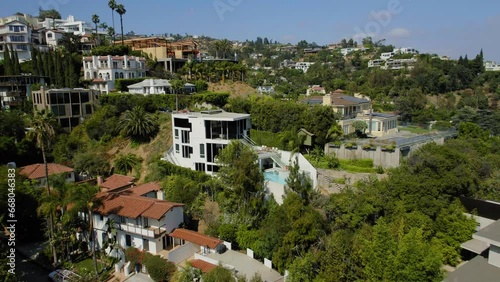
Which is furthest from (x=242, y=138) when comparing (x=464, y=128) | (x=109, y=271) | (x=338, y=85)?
(x=338, y=85)

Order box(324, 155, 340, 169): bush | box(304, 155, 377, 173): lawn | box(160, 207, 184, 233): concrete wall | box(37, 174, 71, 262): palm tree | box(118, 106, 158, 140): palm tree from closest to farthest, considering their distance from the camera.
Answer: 1. box(37, 174, 71, 262): palm tree
2. box(160, 207, 184, 233): concrete wall
3. box(304, 155, 377, 173): lawn
4. box(324, 155, 340, 169): bush
5. box(118, 106, 158, 140): palm tree

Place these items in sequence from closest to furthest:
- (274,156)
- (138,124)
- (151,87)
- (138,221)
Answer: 1. (138,221)
2. (274,156)
3. (138,124)
4. (151,87)

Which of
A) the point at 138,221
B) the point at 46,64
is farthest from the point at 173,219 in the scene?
the point at 46,64

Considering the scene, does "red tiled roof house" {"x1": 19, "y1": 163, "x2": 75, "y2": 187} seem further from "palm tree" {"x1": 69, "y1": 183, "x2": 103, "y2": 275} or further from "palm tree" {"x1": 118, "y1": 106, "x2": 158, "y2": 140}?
"palm tree" {"x1": 69, "y1": 183, "x2": 103, "y2": 275}

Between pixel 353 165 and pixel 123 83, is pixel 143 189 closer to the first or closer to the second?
pixel 353 165

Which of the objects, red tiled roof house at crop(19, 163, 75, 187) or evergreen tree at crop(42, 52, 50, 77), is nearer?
red tiled roof house at crop(19, 163, 75, 187)

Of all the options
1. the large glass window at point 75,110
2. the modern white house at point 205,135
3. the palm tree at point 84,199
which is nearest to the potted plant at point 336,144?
the modern white house at point 205,135

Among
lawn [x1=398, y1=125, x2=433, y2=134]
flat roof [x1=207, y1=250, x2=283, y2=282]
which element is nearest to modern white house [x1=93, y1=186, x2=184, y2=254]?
flat roof [x1=207, y1=250, x2=283, y2=282]
